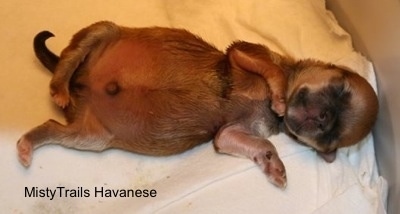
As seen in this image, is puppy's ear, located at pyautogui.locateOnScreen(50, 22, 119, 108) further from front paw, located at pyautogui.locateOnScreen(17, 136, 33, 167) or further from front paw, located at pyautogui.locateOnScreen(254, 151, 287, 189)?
front paw, located at pyautogui.locateOnScreen(254, 151, 287, 189)

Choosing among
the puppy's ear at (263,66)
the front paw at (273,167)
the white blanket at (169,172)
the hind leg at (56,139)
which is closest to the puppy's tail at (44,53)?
the white blanket at (169,172)

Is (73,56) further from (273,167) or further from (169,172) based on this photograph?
(273,167)

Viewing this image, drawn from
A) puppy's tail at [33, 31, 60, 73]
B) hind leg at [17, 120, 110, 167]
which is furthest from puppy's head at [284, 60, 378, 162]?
puppy's tail at [33, 31, 60, 73]

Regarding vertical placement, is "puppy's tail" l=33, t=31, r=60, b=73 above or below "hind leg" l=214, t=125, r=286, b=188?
above

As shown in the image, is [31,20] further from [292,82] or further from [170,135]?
[292,82]

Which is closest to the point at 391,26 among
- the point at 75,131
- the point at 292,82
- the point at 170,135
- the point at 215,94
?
the point at 292,82

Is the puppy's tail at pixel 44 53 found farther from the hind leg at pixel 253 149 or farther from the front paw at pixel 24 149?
the hind leg at pixel 253 149

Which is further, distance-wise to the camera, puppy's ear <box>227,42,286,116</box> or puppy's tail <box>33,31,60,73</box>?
puppy's tail <box>33,31,60,73</box>
